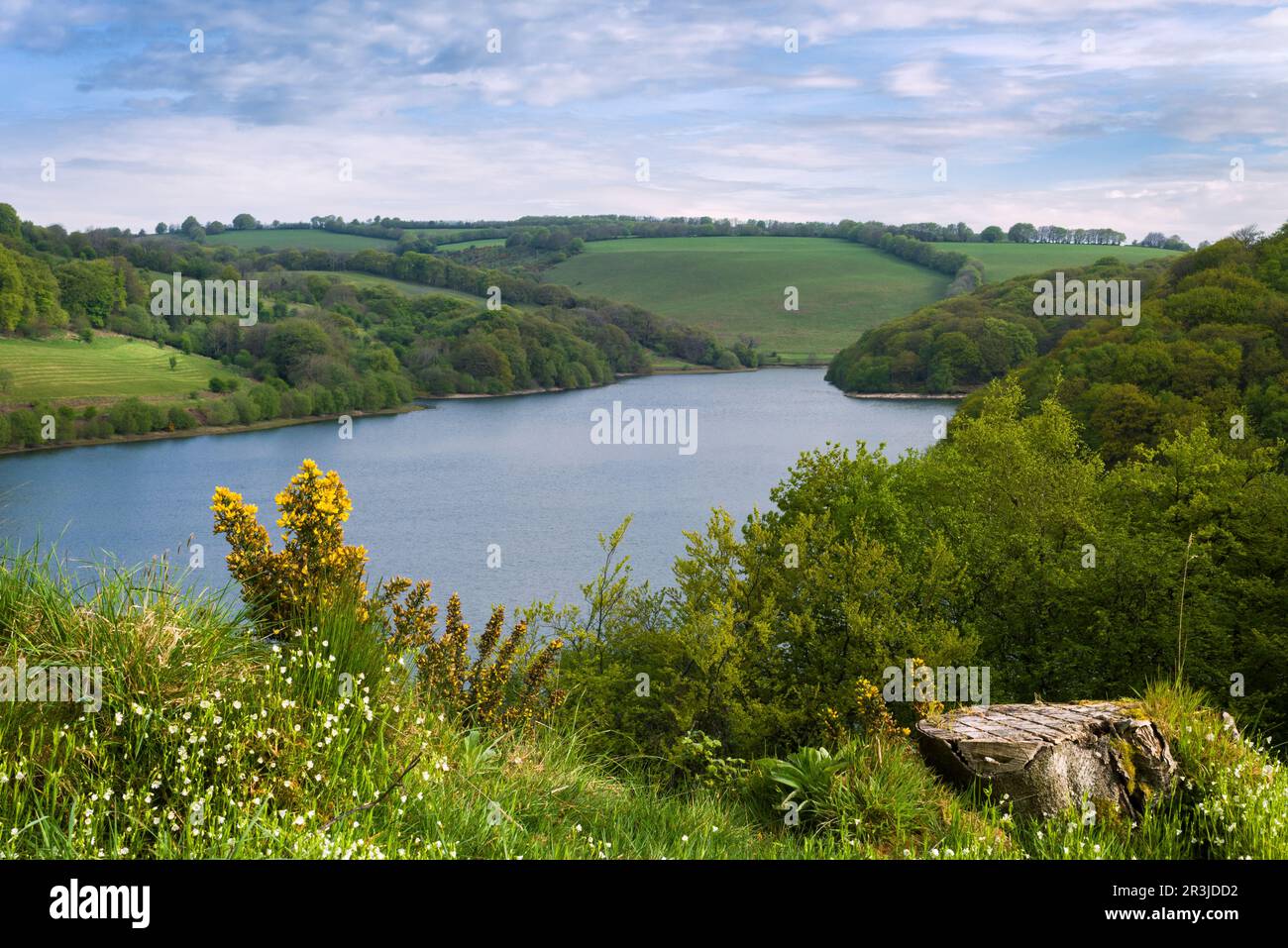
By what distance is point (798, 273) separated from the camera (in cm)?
15488

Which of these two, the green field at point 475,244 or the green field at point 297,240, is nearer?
the green field at point 297,240

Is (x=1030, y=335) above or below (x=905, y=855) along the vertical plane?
above

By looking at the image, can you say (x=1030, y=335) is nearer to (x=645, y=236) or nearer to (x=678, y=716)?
(x=678, y=716)

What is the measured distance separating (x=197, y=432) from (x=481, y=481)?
32.8 meters

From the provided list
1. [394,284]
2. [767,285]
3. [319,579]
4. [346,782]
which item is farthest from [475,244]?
[346,782]

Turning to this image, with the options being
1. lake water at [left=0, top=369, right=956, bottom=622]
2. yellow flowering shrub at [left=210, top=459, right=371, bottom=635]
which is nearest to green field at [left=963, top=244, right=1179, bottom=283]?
lake water at [left=0, top=369, right=956, bottom=622]

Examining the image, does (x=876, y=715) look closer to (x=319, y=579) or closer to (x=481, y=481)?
(x=319, y=579)

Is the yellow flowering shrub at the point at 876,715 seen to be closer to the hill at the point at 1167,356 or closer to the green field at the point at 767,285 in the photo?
the hill at the point at 1167,356

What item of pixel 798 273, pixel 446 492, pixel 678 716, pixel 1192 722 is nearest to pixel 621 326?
pixel 798 273

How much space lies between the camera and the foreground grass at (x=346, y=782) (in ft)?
14.1

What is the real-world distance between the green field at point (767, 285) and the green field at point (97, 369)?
64172 millimetres

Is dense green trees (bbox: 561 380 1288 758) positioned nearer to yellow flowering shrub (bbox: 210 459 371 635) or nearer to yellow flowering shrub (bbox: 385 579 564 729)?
yellow flowering shrub (bbox: 385 579 564 729)

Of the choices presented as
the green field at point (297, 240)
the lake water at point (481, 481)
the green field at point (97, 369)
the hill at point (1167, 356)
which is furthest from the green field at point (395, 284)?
the hill at point (1167, 356)
